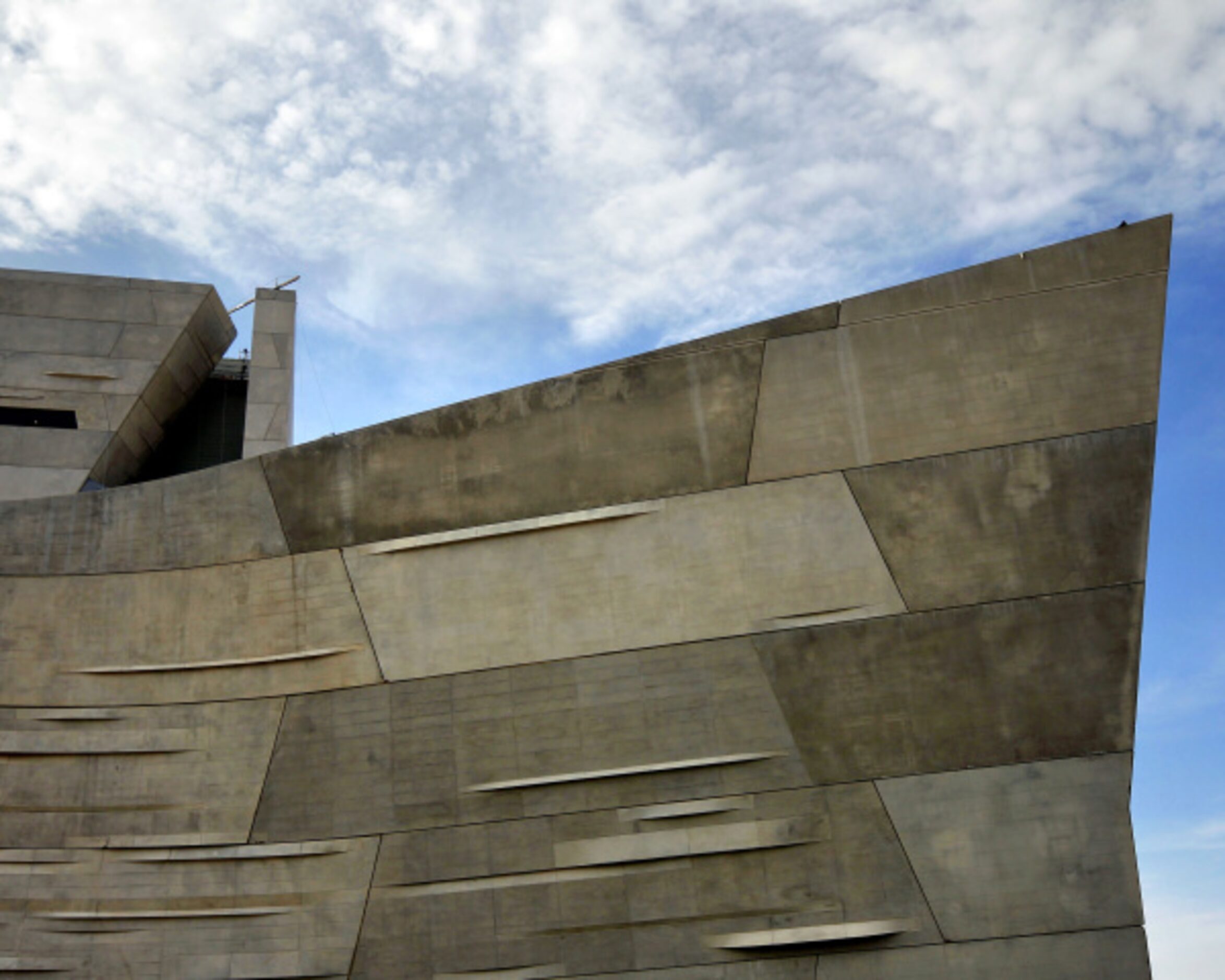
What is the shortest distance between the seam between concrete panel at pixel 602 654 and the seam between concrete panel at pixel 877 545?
0.20 meters

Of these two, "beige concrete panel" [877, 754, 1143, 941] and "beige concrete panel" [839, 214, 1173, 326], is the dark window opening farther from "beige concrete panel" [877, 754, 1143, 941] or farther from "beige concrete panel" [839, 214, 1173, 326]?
"beige concrete panel" [877, 754, 1143, 941]

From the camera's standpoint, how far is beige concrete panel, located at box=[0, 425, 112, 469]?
→ 20.9 metres

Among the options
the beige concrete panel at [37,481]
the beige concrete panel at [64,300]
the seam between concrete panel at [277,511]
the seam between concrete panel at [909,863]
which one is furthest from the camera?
the beige concrete panel at [64,300]

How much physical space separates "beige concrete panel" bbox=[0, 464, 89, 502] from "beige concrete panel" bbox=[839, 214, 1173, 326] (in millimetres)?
14066

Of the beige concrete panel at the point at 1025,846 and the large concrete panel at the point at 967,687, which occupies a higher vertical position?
the large concrete panel at the point at 967,687

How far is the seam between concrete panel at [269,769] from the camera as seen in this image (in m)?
17.1

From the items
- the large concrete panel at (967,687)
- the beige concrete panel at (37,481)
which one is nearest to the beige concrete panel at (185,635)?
the beige concrete panel at (37,481)

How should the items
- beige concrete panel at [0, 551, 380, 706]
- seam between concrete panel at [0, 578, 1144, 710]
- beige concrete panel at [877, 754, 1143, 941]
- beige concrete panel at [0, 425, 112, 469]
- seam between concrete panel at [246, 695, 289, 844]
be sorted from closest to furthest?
beige concrete panel at [877, 754, 1143, 941], seam between concrete panel at [0, 578, 1144, 710], seam between concrete panel at [246, 695, 289, 844], beige concrete panel at [0, 551, 380, 706], beige concrete panel at [0, 425, 112, 469]

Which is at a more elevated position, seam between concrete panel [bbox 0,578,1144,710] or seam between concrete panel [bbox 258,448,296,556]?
seam between concrete panel [bbox 258,448,296,556]

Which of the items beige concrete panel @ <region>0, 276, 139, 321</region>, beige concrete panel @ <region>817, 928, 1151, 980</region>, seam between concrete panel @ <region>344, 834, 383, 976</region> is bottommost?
beige concrete panel @ <region>817, 928, 1151, 980</region>

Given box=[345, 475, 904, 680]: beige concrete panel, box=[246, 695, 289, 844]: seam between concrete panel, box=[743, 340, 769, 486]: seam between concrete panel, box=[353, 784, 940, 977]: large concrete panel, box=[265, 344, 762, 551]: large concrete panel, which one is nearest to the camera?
box=[353, 784, 940, 977]: large concrete panel

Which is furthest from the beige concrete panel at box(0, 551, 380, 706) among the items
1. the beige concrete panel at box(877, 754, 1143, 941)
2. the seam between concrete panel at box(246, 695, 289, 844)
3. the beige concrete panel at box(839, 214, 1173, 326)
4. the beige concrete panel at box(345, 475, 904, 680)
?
the beige concrete panel at box(839, 214, 1173, 326)

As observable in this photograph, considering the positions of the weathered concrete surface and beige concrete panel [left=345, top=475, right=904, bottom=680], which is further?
the weathered concrete surface

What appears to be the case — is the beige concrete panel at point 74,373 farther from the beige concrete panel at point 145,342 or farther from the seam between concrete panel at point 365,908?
the seam between concrete panel at point 365,908
